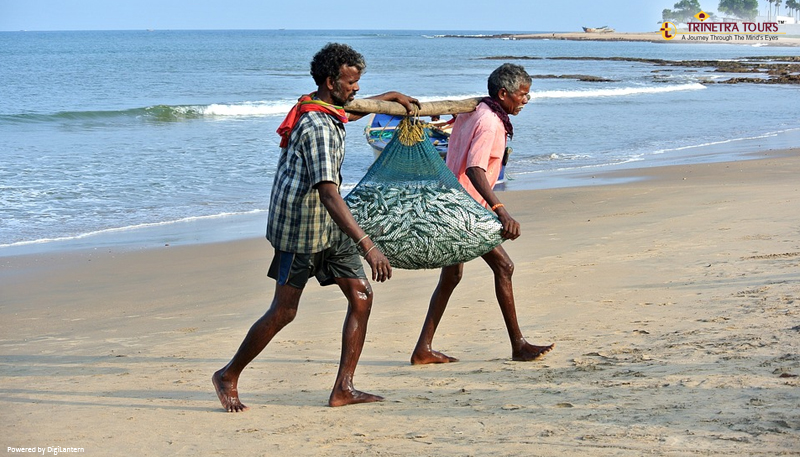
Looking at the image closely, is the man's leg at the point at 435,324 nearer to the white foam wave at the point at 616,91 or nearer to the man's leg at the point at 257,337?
the man's leg at the point at 257,337

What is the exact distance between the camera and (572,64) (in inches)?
2566

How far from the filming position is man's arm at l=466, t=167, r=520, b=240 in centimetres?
439

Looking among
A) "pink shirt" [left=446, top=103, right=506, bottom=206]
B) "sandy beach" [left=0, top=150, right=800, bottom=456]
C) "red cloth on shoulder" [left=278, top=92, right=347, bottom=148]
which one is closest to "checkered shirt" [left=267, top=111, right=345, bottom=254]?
"red cloth on shoulder" [left=278, top=92, right=347, bottom=148]

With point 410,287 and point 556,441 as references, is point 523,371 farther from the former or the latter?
point 410,287

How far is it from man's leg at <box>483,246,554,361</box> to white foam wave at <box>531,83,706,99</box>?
32.1 m

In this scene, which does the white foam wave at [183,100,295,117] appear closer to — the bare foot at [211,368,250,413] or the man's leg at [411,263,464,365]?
the man's leg at [411,263,464,365]

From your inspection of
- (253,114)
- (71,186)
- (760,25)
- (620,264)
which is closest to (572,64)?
(253,114)

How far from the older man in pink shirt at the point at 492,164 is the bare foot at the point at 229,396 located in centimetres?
109

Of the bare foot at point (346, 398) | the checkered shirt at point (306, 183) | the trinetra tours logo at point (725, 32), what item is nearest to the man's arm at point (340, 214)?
A: the checkered shirt at point (306, 183)

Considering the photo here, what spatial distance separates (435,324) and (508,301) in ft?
1.42

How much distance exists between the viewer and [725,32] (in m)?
130

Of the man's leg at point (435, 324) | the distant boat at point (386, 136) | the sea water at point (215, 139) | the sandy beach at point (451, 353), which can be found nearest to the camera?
the sandy beach at point (451, 353)

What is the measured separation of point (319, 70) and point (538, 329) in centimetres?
231

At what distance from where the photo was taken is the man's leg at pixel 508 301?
4.58 meters
